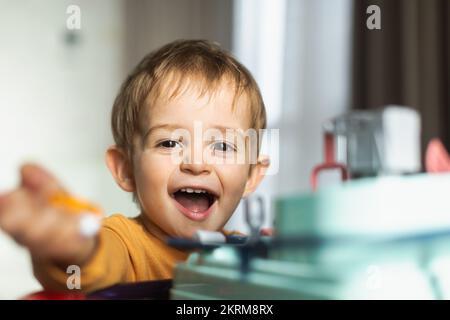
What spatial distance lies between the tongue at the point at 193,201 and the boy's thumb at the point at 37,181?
0.71ft

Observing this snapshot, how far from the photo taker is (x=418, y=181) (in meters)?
0.33

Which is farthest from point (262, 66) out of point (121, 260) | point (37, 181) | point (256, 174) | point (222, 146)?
point (37, 181)

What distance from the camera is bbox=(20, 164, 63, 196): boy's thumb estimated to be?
0.28m

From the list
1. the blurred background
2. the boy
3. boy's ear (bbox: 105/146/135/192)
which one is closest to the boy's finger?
the boy

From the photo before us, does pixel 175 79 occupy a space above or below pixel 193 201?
above

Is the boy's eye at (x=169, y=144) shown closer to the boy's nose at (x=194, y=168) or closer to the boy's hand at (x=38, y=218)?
the boy's nose at (x=194, y=168)

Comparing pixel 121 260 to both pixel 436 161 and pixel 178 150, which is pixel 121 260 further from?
pixel 436 161

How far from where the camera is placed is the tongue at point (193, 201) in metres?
0.50

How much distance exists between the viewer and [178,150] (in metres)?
0.49

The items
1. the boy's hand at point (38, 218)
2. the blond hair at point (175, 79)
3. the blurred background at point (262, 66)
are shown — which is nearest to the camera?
the boy's hand at point (38, 218)

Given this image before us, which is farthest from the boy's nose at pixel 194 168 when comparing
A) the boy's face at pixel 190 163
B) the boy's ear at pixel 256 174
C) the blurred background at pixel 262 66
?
the blurred background at pixel 262 66

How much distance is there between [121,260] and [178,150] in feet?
0.34

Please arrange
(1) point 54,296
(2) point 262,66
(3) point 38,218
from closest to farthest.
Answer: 1. (3) point 38,218
2. (1) point 54,296
3. (2) point 262,66
